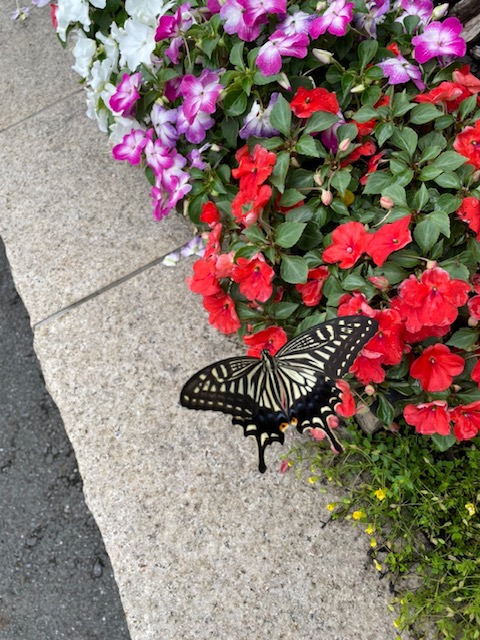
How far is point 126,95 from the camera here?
7.28 ft

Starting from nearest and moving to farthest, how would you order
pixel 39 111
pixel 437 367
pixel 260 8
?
pixel 437 367 → pixel 260 8 → pixel 39 111

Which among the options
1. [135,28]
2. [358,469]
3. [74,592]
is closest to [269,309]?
[358,469]

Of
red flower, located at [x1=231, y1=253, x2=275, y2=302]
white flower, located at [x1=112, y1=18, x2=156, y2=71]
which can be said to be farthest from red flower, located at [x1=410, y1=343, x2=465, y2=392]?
white flower, located at [x1=112, y1=18, x2=156, y2=71]

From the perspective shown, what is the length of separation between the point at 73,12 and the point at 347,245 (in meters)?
1.41

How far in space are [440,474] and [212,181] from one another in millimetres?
1124

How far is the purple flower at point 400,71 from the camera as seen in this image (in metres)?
2.05

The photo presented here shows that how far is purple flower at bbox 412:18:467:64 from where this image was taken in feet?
6.70

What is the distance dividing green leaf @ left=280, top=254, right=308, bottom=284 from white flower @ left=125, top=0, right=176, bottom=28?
3.19 feet

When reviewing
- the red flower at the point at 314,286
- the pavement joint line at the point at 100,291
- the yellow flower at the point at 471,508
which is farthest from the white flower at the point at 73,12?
the yellow flower at the point at 471,508

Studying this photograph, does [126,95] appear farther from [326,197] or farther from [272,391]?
[272,391]

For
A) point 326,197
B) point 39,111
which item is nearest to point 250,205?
point 326,197

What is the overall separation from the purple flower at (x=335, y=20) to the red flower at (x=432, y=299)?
0.76 metres

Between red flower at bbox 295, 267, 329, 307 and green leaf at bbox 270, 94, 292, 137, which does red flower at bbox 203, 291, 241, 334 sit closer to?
red flower at bbox 295, 267, 329, 307

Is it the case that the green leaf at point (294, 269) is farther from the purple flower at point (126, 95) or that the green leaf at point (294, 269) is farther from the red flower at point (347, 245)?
the purple flower at point (126, 95)
